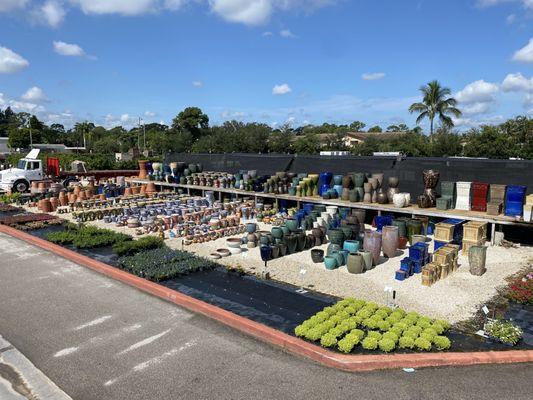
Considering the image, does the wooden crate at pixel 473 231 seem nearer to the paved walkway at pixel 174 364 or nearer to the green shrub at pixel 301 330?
the paved walkway at pixel 174 364

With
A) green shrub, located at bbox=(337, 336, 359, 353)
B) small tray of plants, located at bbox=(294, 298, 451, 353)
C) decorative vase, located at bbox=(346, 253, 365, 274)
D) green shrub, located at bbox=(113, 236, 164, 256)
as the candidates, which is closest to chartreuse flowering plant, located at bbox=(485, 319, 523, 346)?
small tray of plants, located at bbox=(294, 298, 451, 353)

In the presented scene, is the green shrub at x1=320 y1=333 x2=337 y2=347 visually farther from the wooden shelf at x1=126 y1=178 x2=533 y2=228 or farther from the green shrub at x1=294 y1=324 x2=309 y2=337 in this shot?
the wooden shelf at x1=126 y1=178 x2=533 y2=228

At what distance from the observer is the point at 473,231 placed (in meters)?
9.81

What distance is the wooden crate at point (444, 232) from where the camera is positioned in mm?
9969

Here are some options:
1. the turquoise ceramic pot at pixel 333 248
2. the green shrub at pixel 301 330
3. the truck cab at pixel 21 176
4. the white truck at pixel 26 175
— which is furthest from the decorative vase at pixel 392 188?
the truck cab at pixel 21 176

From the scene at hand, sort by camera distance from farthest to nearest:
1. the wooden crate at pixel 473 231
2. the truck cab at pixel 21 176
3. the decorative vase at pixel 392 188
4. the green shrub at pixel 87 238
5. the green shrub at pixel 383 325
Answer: the truck cab at pixel 21 176, the decorative vase at pixel 392 188, the green shrub at pixel 87 238, the wooden crate at pixel 473 231, the green shrub at pixel 383 325

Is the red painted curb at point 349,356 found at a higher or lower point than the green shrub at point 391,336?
lower

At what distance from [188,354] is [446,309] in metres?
4.21

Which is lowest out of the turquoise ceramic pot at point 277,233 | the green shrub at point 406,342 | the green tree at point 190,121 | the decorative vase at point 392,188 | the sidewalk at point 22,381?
the sidewalk at point 22,381

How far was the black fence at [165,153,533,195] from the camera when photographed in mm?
11773

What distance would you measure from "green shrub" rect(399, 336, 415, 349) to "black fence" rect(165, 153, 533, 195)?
824 centimetres

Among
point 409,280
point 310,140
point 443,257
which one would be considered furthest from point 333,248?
point 310,140

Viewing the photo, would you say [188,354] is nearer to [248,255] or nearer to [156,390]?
[156,390]

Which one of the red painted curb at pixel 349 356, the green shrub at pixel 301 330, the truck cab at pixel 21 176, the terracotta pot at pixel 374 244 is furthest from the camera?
the truck cab at pixel 21 176
